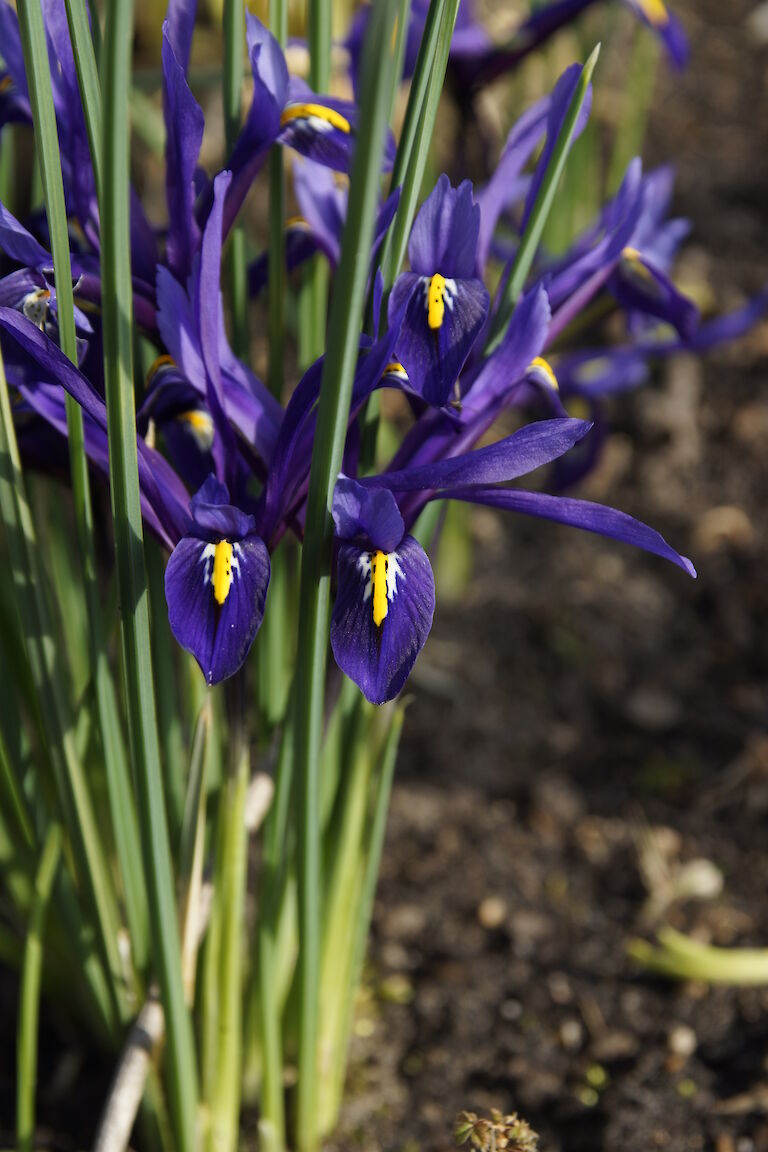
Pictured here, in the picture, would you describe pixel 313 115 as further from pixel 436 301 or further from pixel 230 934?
pixel 230 934

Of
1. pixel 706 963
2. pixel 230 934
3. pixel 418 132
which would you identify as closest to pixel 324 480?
pixel 418 132

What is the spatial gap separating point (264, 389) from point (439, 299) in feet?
0.58

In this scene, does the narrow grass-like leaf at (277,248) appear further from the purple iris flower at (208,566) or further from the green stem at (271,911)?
the green stem at (271,911)

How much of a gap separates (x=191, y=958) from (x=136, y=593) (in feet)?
1.15

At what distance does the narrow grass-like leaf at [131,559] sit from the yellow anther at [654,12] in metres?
0.99

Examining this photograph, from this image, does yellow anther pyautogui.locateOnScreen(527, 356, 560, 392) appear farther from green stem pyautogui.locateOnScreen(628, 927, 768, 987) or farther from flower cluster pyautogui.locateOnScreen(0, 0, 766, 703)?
green stem pyautogui.locateOnScreen(628, 927, 768, 987)

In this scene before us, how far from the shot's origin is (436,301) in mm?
720

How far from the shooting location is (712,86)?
9.30ft

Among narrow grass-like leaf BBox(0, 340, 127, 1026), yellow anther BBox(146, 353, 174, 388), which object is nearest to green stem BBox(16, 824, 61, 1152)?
narrow grass-like leaf BBox(0, 340, 127, 1026)

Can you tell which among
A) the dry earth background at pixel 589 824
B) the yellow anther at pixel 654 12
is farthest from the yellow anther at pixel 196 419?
the yellow anther at pixel 654 12

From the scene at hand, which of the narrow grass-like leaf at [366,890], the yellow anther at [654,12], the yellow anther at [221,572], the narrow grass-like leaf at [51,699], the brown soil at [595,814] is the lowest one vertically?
the brown soil at [595,814]

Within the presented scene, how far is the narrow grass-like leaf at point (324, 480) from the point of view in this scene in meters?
0.51

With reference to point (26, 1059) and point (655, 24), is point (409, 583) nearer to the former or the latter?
point (26, 1059)

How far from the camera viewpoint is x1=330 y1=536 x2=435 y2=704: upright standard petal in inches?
26.3
